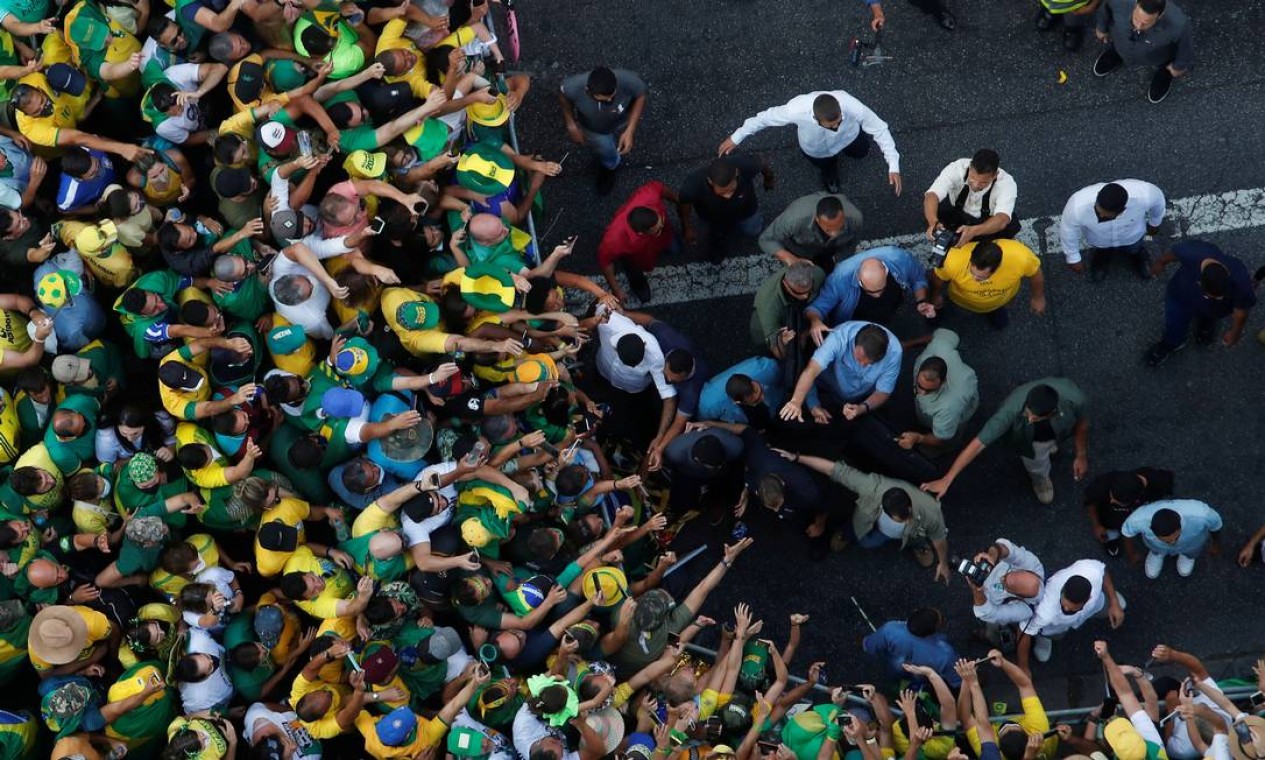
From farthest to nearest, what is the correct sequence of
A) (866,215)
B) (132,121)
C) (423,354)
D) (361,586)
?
(866,215)
(132,121)
(423,354)
(361,586)

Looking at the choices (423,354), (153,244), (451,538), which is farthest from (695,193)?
(153,244)

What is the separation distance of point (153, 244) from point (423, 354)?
6.52 feet

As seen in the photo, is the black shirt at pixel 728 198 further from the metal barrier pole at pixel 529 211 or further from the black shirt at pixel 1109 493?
the black shirt at pixel 1109 493

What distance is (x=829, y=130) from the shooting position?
10.4 metres

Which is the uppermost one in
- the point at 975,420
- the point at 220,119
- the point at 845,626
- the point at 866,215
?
the point at 220,119

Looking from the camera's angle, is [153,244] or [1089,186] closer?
[153,244]

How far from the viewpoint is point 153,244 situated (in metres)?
9.52

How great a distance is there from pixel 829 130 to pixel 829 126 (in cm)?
14

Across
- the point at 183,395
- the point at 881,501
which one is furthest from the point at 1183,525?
the point at 183,395

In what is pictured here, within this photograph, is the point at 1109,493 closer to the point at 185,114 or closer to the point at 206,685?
the point at 206,685

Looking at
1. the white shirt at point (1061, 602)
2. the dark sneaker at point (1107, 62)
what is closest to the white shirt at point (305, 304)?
the white shirt at point (1061, 602)

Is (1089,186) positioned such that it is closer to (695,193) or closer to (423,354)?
(695,193)

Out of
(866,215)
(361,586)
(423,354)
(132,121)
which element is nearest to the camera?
(361,586)

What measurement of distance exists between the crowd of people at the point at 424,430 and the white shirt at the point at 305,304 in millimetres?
33
